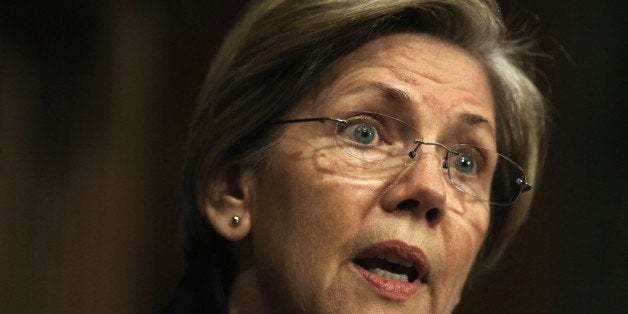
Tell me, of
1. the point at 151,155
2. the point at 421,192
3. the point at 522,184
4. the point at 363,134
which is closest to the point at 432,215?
the point at 421,192

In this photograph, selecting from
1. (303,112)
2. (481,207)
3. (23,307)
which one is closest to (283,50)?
(303,112)

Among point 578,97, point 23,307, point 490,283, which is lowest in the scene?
point 23,307

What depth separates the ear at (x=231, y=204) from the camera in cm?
139

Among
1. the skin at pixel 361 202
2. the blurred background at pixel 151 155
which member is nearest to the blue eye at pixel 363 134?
the skin at pixel 361 202

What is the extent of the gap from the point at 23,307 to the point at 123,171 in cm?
37

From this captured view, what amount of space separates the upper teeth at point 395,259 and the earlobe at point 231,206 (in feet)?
0.82

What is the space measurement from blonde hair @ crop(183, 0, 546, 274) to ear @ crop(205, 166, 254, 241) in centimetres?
2

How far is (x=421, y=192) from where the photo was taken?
126 centimetres

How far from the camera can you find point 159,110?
6.24ft

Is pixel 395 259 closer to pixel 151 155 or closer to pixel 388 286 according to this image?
pixel 388 286

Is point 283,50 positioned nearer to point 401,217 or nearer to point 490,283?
point 401,217

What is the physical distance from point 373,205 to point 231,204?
0.90ft

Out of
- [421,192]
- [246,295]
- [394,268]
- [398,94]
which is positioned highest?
[398,94]

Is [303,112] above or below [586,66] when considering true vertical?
below
